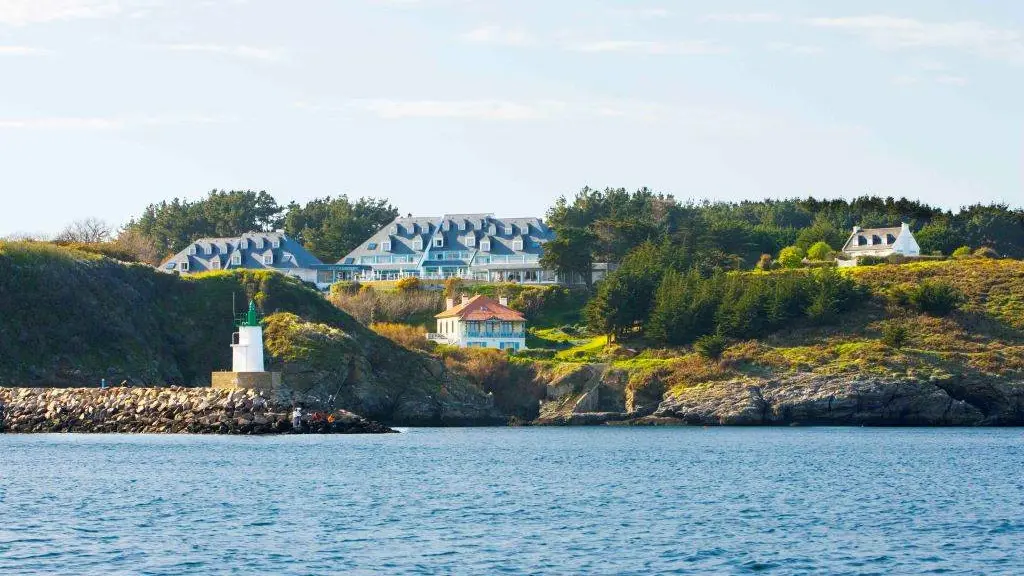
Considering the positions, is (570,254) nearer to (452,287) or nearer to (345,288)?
(452,287)

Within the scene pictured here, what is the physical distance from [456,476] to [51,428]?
Result: 111 feet

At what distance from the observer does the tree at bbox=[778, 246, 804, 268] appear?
134738 millimetres

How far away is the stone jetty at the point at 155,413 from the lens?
8081cm

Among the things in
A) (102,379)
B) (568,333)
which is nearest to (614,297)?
(568,333)

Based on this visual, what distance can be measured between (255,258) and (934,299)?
73.4 metres

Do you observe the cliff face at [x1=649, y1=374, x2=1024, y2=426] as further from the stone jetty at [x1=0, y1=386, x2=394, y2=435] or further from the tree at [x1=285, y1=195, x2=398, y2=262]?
the tree at [x1=285, y1=195, x2=398, y2=262]

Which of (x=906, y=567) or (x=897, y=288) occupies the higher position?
(x=897, y=288)

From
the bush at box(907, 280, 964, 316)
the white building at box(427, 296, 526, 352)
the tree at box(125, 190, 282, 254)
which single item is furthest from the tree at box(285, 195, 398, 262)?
the bush at box(907, 280, 964, 316)

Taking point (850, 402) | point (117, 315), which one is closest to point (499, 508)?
point (850, 402)

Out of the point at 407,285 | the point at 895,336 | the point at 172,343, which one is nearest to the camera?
the point at 172,343

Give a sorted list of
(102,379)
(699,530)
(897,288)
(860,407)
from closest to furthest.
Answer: (699,530), (102,379), (860,407), (897,288)

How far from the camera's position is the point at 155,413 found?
270ft

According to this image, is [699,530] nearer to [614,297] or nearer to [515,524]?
[515,524]

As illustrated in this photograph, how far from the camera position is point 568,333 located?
12938cm
